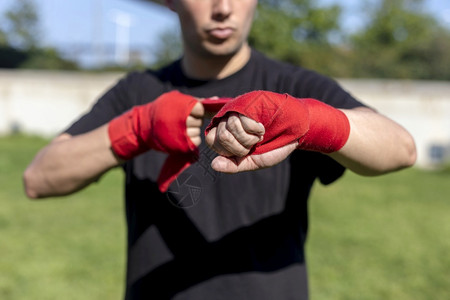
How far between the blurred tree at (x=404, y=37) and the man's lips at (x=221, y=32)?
2046cm

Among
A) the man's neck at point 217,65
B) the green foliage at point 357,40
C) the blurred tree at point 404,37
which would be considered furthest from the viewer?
the blurred tree at point 404,37

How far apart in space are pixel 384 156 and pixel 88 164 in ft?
3.01

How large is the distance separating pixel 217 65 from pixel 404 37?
30330mm

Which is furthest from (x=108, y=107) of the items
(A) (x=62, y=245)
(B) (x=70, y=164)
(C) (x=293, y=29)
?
(C) (x=293, y=29)

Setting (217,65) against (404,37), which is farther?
(404,37)

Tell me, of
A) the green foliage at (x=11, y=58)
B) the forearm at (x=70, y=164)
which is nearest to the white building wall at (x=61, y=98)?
the green foliage at (x=11, y=58)

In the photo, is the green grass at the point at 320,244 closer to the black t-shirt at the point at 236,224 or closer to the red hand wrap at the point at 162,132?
the black t-shirt at the point at 236,224

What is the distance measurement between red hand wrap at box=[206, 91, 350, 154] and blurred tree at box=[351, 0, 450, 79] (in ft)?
68.2

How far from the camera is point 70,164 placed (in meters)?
1.77

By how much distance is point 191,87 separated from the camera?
191 centimetres

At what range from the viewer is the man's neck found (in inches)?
73.2

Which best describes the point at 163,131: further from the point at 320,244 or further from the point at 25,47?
the point at 25,47

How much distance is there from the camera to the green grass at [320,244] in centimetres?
479

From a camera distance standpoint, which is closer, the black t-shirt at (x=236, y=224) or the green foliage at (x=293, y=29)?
the black t-shirt at (x=236, y=224)
